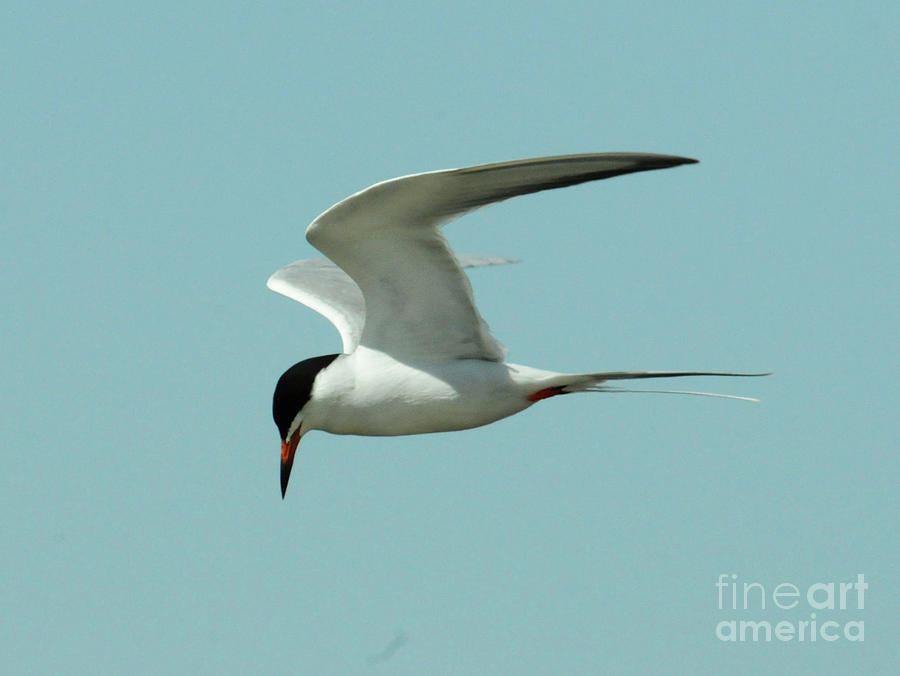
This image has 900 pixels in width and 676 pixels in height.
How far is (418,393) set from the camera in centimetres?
745

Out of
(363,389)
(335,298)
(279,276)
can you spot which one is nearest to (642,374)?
(363,389)

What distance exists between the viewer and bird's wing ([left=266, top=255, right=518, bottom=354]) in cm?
883

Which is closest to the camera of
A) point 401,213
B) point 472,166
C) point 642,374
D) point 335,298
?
point 472,166

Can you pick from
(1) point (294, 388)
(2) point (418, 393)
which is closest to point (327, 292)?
(1) point (294, 388)

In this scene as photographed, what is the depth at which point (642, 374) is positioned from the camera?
7199 millimetres

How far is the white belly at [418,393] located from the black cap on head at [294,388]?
0.05m

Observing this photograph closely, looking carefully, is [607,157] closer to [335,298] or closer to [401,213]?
[401,213]

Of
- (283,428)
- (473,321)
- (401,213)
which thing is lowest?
(283,428)

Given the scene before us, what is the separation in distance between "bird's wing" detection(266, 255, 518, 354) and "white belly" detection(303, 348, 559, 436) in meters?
0.91

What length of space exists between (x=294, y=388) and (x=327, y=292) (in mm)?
1781

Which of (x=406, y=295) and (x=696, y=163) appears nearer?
(x=696, y=163)

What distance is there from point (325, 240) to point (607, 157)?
6.13 ft

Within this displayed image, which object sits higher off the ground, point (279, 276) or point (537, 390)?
point (279, 276)

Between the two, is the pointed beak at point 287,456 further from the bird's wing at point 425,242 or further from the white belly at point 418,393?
the bird's wing at point 425,242
